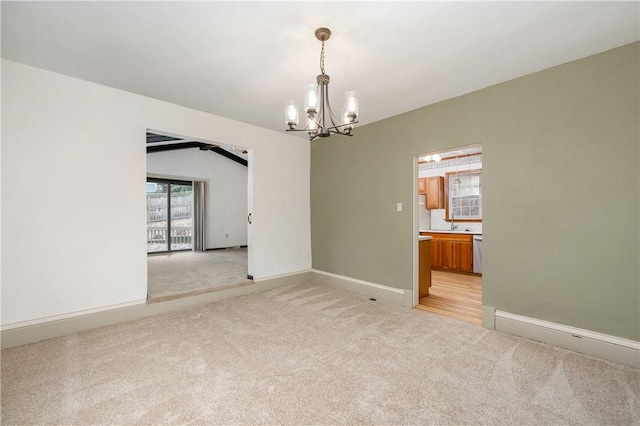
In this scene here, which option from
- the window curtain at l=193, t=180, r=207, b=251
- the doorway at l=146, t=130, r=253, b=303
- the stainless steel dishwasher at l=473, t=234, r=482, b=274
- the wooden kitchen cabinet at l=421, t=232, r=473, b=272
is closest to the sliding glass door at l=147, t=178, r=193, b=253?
the doorway at l=146, t=130, r=253, b=303

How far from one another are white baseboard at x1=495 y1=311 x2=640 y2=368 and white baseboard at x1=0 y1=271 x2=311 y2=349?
135 inches

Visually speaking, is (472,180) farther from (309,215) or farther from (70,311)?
(70,311)

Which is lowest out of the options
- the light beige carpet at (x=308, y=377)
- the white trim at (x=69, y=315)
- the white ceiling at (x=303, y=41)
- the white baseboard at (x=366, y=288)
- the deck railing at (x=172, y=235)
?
the light beige carpet at (x=308, y=377)

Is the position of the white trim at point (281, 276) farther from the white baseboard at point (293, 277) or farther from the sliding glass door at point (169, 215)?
the sliding glass door at point (169, 215)

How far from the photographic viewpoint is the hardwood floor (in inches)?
130

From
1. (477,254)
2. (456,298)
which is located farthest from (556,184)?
(477,254)

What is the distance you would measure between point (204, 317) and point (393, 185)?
3026 millimetres

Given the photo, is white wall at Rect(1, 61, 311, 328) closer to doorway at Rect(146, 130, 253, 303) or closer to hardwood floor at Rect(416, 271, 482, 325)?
doorway at Rect(146, 130, 253, 303)

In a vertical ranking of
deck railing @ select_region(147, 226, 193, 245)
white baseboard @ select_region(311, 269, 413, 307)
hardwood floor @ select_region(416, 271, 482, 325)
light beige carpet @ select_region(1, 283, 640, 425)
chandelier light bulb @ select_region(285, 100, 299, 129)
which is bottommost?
hardwood floor @ select_region(416, 271, 482, 325)

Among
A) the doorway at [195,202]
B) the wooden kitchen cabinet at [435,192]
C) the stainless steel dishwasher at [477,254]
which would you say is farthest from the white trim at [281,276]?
the wooden kitchen cabinet at [435,192]

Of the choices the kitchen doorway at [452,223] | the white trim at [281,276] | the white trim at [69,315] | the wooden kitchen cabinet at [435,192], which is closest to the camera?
the white trim at [69,315]

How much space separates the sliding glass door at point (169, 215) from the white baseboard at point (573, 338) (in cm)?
820

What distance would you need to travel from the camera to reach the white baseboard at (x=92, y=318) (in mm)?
2467

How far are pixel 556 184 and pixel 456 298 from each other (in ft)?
6.87
